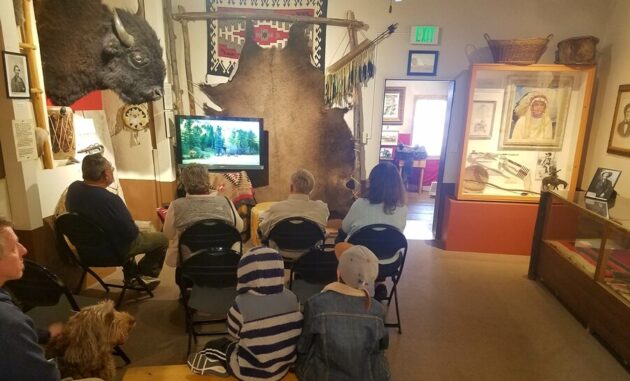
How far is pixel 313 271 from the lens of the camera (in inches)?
95.5

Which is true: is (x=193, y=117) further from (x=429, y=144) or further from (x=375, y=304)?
(x=429, y=144)

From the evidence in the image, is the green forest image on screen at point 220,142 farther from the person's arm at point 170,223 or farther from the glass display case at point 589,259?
the glass display case at point 589,259

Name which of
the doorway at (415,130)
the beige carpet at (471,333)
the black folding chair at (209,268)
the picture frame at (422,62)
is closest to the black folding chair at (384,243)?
the beige carpet at (471,333)

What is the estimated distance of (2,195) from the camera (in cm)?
252

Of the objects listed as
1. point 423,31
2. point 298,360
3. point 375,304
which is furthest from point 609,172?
point 298,360

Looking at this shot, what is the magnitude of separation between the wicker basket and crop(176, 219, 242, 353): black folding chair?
3.22 meters

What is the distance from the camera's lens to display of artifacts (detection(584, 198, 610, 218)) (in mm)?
2809

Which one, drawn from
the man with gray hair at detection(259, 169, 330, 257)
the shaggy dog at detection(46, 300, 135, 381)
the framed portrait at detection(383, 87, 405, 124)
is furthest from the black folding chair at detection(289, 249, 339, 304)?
the framed portrait at detection(383, 87, 405, 124)

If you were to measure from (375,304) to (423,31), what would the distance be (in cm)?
346

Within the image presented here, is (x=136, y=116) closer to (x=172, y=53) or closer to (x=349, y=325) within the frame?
(x=172, y=53)

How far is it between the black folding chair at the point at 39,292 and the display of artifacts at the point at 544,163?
4.54m

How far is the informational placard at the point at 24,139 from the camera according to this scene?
248cm

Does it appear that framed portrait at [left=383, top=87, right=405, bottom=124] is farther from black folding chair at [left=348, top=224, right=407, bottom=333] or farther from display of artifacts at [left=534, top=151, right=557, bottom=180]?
black folding chair at [left=348, top=224, right=407, bottom=333]

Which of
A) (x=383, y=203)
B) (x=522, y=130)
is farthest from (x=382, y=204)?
(x=522, y=130)
